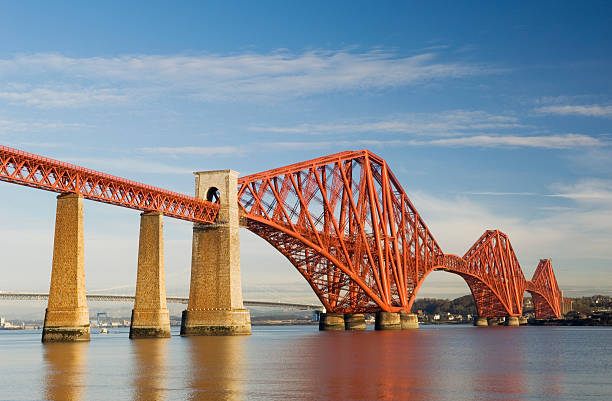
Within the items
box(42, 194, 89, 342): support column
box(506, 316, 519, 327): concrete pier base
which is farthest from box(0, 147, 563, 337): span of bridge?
box(506, 316, 519, 327): concrete pier base

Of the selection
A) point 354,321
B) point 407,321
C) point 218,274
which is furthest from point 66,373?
point 407,321

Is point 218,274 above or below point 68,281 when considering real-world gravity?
above

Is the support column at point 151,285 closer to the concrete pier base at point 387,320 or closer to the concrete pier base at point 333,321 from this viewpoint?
the concrete pier base at point 333,321

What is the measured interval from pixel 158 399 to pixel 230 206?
5631cm

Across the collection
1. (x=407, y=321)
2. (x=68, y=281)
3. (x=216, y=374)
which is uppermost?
(x=68, y=281)

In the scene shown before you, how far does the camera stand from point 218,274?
Answer: 7894 centimetres

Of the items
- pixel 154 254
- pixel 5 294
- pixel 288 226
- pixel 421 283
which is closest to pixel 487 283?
pixel 421 283

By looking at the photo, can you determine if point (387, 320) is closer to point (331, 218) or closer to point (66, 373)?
point (331, 218)

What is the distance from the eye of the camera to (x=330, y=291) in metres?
108

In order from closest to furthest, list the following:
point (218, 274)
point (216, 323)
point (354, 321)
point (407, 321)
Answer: point (216, 323) < point (218, 274) < point (354, 321) < point (407, 321)

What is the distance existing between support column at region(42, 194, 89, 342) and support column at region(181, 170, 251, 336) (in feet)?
61.1

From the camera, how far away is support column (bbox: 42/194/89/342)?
59625 mm

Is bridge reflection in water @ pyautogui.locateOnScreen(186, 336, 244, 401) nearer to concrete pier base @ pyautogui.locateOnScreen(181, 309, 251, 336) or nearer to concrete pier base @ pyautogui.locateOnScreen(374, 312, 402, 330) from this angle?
concrete pier base @ pyautogui.locateOnScreen(181, 309, 251, 336)

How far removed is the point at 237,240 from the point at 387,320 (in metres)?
37.0
